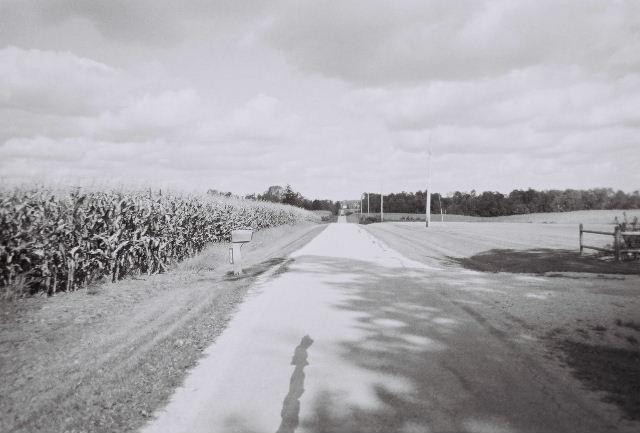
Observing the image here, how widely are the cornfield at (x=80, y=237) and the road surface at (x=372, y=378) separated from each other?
4588 mm

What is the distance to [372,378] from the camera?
14.6 feet

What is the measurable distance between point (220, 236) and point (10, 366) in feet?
59.2

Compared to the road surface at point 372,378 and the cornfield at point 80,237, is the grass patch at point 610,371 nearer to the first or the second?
the road surface at point 372,378

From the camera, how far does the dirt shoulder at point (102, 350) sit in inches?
153

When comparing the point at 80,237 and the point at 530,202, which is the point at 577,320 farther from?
the point at 530,202

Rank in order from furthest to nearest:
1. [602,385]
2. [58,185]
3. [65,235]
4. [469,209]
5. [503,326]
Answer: [469,209], [58,185], [65,235], [503,326], [602,385]

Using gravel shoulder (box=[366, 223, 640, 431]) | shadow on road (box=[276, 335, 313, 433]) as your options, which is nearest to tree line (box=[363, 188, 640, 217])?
gravel shoulder (box=[366, 223, 640, 431])

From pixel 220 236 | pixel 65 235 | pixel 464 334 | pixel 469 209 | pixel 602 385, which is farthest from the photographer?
pixel 469 209

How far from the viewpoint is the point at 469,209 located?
138 metres

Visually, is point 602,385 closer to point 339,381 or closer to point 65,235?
point 339,381

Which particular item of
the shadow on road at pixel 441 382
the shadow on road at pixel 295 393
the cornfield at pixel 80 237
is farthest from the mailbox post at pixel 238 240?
the shadow on road at pixel 295 393

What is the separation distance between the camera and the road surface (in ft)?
11.8

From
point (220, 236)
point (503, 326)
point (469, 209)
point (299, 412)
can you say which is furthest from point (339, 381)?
point (469, 209)

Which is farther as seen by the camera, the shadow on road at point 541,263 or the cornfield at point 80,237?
the shadow on road at point 541,263
